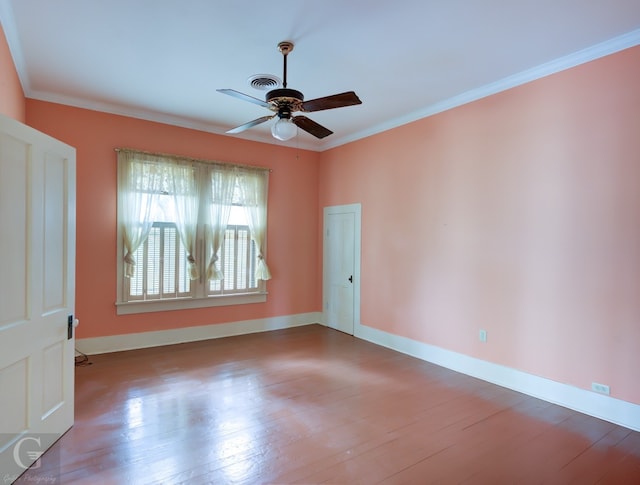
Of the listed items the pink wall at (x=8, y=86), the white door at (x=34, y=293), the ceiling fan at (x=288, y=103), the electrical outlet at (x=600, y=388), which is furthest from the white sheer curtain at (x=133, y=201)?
the electrical outlet at (x=600, y=388)

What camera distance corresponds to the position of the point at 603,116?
306 centimetres

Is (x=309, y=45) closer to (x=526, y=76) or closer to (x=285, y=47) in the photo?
(x=285, y=47)

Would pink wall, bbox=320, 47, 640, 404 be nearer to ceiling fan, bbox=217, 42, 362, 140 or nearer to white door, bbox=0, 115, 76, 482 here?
ceiling fan, bbox=217, 42, 362, 140

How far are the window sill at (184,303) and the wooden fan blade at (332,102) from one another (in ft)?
11.4

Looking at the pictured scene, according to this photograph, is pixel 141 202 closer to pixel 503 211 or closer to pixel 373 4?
pixel 373 4

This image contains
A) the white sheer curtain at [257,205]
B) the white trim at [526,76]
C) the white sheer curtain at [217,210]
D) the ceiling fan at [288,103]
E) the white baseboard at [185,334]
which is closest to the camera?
the ceiling fan at [288,103]

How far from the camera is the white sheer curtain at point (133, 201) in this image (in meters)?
4.63

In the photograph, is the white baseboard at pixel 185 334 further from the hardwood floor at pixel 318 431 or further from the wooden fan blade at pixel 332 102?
the wooden fan blade at pixel 332 102

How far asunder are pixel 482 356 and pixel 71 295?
399cm

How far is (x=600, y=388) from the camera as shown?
304 centimetres

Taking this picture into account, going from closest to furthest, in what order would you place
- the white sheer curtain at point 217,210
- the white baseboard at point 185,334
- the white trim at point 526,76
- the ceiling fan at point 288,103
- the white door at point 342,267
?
the ceiling fan at point 288,103 < the white trim at point 526,76 < the white baseboard at point 185,334 < the white sheer curtain at point 217,210 < the white door at point 342,267

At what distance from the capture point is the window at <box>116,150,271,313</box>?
4691 millimetres

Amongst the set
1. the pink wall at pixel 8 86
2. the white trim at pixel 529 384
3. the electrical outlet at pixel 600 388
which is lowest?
the white trim at pixel 529 384

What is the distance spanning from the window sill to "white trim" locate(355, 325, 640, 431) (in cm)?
224
